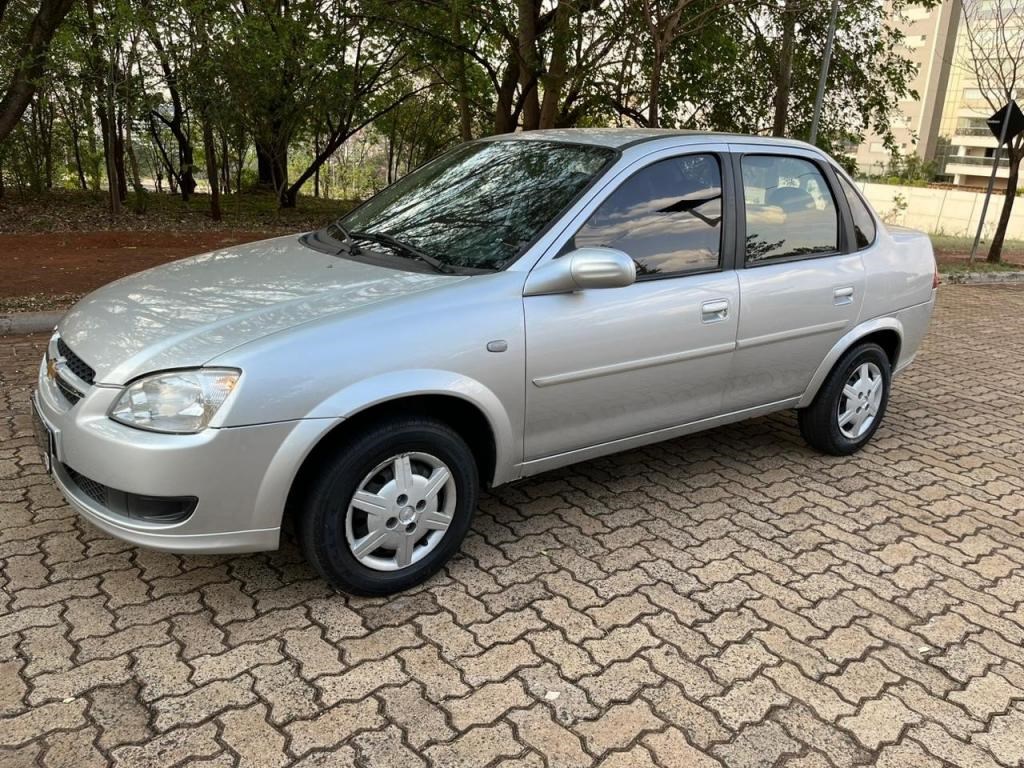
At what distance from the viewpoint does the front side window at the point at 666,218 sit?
3.58 m

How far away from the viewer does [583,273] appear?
322cm

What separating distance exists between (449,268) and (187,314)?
102cm

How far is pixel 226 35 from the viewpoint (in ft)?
40.6

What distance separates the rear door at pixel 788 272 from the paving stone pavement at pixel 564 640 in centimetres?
69

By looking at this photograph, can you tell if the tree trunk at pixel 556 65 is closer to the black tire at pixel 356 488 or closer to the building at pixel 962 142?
the black tire at pixel 356 488

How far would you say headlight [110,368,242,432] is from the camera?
8.76 feet

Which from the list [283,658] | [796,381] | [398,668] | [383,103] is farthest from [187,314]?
[383,103]

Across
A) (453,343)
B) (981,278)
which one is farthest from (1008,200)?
(453,343)

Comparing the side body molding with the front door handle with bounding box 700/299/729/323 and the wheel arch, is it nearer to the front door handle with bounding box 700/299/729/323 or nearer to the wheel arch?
the front door handle with bounding box 700/299/729/323

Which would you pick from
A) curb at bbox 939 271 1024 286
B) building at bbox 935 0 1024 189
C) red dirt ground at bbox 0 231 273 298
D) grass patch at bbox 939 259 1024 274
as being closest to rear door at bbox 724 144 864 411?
red dirt ground at bbox 0 231 273 298

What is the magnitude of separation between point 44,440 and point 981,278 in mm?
15219

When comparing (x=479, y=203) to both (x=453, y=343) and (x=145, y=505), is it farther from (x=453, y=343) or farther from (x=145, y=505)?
(x=145, y=505)

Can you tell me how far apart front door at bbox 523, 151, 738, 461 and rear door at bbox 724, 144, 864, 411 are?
0.42 feet

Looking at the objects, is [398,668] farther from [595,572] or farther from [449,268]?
[449,268]
